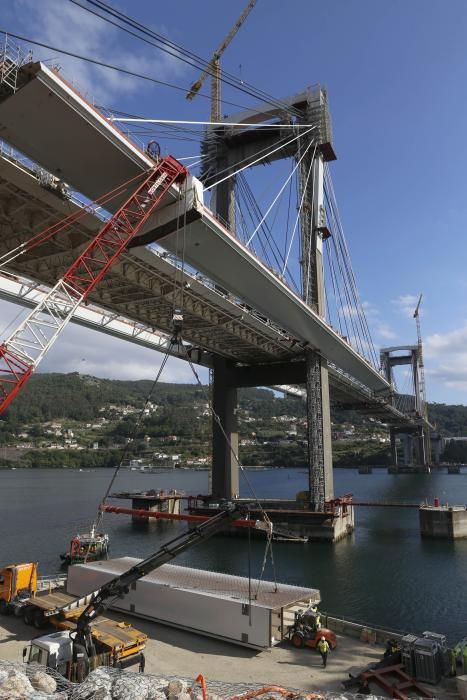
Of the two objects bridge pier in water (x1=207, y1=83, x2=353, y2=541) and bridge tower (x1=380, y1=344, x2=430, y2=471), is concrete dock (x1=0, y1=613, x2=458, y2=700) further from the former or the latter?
bridge tower (x1=380, y1=344, x2=430, y2=471)

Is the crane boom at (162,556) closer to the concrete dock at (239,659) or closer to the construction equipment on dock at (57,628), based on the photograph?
the construction equipment on dock at (57,628)

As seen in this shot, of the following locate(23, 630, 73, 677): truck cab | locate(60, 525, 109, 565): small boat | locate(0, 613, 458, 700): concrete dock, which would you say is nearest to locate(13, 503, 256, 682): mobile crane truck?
locate(23, 630, 73, 677): truck cab

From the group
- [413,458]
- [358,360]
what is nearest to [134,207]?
[358,360]

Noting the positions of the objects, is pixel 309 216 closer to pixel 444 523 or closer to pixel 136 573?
pixel 444 523

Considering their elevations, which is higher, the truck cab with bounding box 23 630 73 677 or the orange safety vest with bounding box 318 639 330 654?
the truck cab with bounding box 23 630 73 677

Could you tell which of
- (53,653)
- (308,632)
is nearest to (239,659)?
(308,632)

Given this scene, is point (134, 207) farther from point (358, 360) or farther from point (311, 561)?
point (358, 360)
